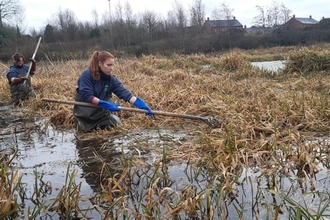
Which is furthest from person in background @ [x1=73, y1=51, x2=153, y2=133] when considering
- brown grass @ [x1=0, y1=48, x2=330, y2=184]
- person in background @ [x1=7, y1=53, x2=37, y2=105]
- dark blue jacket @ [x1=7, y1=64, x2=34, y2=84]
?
dark blue jacket @ [x1=7, y1=64, x2=34, y2=84]

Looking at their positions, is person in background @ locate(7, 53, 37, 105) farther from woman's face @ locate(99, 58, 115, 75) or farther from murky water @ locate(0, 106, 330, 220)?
woman's face @ locate(99, 58, 115, 75)

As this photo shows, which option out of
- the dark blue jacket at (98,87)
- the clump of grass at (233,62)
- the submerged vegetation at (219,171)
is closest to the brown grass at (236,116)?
the submerged vegetation at (219,171)

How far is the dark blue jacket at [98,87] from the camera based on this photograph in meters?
4.66

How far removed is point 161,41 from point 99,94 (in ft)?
87.1

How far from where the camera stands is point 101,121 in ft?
Answer: 16.6

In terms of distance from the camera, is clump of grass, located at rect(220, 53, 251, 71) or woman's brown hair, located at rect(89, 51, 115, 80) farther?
clump of grass, located at rect(220, 53, 251, 71)

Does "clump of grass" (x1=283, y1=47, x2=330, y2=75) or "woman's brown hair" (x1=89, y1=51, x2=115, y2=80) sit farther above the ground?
"woman's brown hair" (x1=89, y1=51, x2=115, y2=80)

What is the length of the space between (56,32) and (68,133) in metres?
35.4

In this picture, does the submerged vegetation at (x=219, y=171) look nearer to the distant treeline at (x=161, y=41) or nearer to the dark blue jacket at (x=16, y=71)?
the dark blue jacket at (x=16, y=71)

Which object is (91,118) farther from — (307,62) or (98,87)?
(307,62)

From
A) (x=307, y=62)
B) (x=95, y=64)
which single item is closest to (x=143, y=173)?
(x=95, y=64)

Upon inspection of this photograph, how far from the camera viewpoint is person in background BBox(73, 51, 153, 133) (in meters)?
4.64

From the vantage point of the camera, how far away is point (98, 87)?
15.9 feet

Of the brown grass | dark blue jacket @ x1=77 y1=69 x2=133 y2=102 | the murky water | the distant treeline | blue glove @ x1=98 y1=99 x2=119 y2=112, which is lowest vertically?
the murky water
